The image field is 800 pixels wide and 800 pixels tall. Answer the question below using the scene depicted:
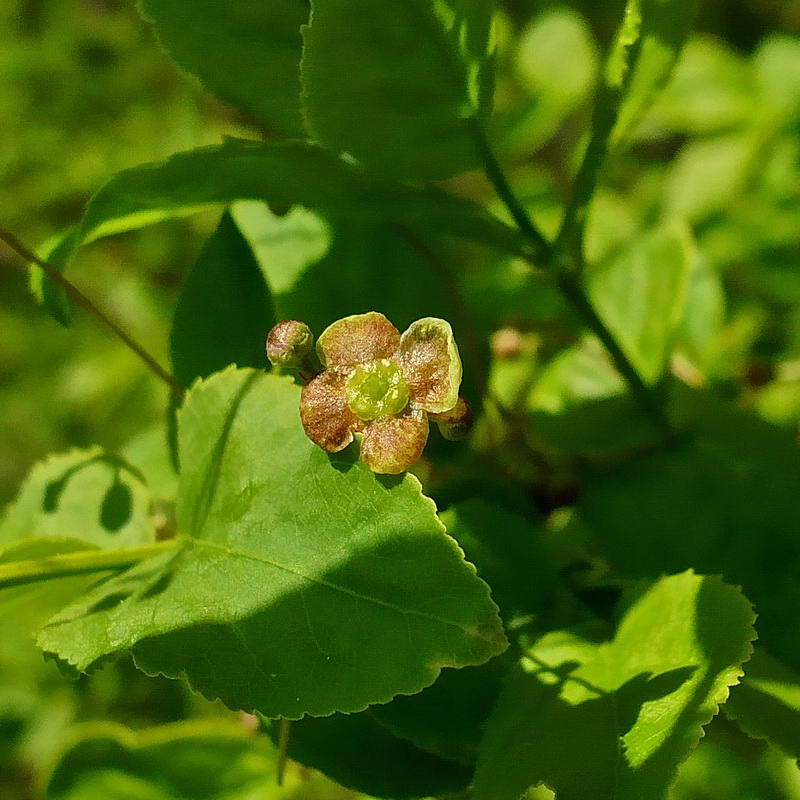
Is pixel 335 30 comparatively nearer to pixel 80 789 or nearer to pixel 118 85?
pixel 80 789

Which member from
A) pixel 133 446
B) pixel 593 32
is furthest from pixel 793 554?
pixel 593 32

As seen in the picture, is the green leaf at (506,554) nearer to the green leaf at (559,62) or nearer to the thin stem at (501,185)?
the thin stem at (501,185)

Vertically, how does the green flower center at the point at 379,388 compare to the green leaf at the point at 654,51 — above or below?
below

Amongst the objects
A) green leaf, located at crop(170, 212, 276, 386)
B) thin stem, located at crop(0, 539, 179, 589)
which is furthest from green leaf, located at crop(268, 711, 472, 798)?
green leaf, located at crop(170, 212, 276, 386)

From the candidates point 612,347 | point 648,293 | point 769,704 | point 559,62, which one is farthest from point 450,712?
point 559,62

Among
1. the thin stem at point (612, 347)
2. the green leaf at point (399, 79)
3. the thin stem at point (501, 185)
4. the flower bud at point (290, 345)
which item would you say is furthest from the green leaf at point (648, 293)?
the flower bud at point (290, 345)

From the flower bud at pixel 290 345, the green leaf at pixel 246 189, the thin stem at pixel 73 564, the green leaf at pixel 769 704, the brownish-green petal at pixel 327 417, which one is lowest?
the green leaf at pixel 769 704
